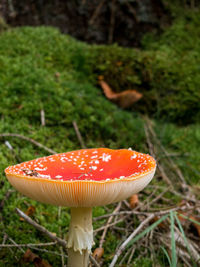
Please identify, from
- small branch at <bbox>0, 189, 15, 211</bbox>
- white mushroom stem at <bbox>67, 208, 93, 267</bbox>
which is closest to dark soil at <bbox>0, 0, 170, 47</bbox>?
small branch at <bbox>0, 189, 15, 211</bbox>

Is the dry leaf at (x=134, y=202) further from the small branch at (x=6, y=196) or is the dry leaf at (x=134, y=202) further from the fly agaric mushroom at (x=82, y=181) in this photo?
the small branch at (x=6, y=196)

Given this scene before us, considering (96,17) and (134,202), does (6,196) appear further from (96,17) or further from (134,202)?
(96,17)

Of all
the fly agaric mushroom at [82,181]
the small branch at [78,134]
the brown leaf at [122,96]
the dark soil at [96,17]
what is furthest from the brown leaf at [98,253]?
the dark soil at [96,17]

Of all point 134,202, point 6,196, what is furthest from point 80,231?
point 134,202

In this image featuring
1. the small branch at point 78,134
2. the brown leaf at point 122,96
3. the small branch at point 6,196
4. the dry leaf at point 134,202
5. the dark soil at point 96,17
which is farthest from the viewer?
the dark soil at point 96,17

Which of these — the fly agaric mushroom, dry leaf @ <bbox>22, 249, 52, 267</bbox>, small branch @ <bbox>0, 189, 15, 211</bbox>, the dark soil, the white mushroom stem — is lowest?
dry leaf @ <bbox>22, 249, 52, 267</bbox>

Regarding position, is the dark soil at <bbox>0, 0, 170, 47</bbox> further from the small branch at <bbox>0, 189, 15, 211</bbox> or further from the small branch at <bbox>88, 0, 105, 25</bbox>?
the small branch at <bbox>0, 189, 15, 211</bbox>
